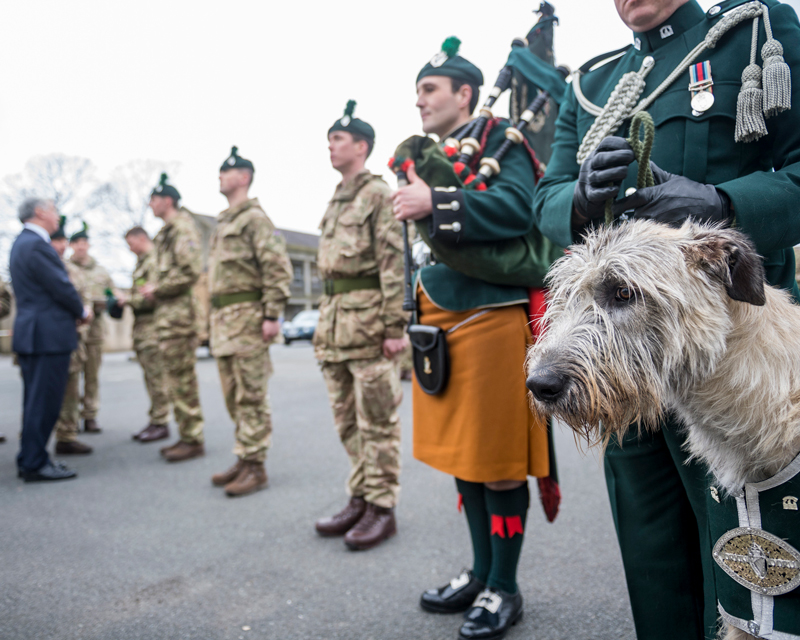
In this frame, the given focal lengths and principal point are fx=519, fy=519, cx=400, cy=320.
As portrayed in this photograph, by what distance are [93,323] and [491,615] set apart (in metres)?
6.98

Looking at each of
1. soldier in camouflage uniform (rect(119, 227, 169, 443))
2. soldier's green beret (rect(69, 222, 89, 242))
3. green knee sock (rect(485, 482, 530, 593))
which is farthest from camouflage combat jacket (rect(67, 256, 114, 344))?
green knee sock (rect(485, 482, 530, 593))

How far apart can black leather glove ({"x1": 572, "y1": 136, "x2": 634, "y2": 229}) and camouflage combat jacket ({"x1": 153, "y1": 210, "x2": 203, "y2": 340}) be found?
4.79 m

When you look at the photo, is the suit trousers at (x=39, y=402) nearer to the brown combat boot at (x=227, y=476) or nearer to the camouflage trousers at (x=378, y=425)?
the brown combat boot at (x=227, y=476)

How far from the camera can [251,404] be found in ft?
14.1

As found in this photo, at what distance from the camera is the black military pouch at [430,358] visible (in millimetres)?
2299

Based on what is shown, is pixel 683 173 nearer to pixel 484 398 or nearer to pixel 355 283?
pixel 484 398

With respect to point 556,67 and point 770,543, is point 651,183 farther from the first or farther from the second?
point 556,67

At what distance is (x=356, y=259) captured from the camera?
11.1 feet

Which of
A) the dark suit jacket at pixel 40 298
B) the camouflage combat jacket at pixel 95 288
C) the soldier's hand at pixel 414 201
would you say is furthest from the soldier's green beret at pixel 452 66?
the camouflage combat jacket at pixel 95 288

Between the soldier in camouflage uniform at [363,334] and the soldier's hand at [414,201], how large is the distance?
1.08m

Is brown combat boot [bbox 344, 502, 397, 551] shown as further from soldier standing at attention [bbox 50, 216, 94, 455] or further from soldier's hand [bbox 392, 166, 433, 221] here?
soldier standing at attention [bbox 50, 216, 94, 455]

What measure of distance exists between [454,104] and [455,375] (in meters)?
1.35

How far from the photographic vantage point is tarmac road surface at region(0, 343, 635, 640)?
234 cm

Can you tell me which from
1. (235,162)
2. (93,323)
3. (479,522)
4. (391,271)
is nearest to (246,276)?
(235,162)
